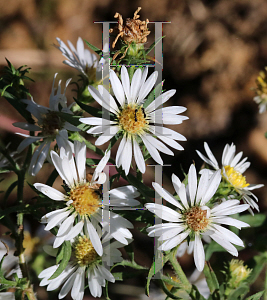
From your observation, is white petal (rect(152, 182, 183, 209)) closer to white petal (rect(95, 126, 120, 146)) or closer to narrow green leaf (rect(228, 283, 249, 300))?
white petal (rect(95, 126, 120, 146))

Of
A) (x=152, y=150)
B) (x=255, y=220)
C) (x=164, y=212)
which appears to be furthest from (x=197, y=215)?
(x=255, y=220)

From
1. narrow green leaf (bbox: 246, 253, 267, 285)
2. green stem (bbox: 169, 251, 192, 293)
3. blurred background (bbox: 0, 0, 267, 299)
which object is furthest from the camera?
blurred background (bbox: 0, 0, 267, 299)

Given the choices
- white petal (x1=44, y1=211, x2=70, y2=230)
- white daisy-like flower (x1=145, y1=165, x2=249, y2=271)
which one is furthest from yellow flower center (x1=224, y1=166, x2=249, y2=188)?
white petal (x1=44, y1=211, x2=70, y2=230)

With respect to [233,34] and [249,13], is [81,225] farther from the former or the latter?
[249,13]

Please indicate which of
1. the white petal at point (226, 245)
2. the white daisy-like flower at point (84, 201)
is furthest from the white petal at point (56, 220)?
the white petal at point (226, 245)

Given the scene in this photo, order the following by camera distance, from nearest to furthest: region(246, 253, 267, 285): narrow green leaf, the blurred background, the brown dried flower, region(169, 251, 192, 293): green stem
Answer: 1. the brown dried flower
2. region(169, 251, 192, 293): green stem
3. region(246, 253, 267, 285): narrow green leaf
4. the blurred background

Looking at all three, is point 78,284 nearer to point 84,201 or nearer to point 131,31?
point 84,201

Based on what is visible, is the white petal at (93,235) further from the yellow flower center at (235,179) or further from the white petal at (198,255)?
the yellow flower center at (235,179)
